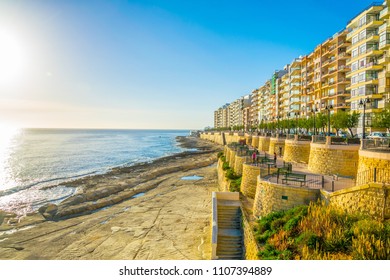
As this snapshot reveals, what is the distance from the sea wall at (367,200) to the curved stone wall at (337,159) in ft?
23.8

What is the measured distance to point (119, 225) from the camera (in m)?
20.1

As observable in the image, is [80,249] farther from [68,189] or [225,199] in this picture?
[68,189]

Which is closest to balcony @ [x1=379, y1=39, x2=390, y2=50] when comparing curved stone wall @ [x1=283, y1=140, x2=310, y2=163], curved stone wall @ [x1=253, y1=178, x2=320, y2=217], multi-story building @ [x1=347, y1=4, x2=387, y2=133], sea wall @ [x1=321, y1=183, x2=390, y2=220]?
multi-story building @ [x1=347, y1=4, x2=387, y2=133]

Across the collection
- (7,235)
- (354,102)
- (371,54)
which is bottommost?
(7,235)

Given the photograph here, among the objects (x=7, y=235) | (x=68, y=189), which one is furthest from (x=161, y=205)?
(x=68, y=189)

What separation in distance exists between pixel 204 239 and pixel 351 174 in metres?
11.6

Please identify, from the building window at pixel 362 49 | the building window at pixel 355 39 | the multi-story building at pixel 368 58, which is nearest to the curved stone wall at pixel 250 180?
the multi-story building at pixel 368 58

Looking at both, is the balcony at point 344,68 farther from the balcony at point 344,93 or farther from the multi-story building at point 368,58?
the multi-story building at point 368,58

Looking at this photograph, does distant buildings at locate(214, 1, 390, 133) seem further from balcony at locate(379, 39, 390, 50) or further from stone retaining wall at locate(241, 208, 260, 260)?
stone retaining wall at locate(241, 208, 260, 260)

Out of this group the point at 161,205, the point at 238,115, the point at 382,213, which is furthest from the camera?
the point at 238,115

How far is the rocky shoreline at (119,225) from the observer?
52.6ft

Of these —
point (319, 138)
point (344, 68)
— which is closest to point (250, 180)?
point (319, 138)

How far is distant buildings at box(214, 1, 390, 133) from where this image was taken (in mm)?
32544
